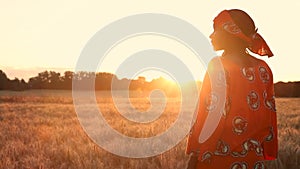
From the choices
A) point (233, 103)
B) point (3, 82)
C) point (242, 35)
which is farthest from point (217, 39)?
point (3, 82)

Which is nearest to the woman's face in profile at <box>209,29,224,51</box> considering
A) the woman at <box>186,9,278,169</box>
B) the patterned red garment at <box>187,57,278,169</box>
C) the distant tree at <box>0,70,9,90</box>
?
the woman at <box>186,9,278,169</box>

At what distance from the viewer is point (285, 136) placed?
8.44 metres

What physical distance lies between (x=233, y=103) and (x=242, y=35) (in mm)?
499

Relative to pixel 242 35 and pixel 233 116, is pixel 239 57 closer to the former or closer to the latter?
pixel 242 35

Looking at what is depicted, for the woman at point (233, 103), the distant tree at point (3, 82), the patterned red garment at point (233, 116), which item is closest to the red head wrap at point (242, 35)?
the woman at point (233, 103)

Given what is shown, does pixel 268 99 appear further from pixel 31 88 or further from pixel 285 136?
pixel 31 88

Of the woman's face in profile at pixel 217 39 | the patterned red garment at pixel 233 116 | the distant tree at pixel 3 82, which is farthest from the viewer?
the distant tree at pixel 3 82

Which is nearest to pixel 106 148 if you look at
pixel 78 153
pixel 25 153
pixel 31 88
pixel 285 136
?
pixel 78 153

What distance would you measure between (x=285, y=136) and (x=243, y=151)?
560cm

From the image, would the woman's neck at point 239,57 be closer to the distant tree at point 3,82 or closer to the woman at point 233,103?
the woman at point 233,103

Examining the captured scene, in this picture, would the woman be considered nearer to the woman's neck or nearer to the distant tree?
the woman's neck

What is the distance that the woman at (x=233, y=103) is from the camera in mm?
3119

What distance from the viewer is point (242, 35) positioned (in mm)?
3170

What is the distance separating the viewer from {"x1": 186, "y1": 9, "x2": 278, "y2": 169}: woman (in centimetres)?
312
